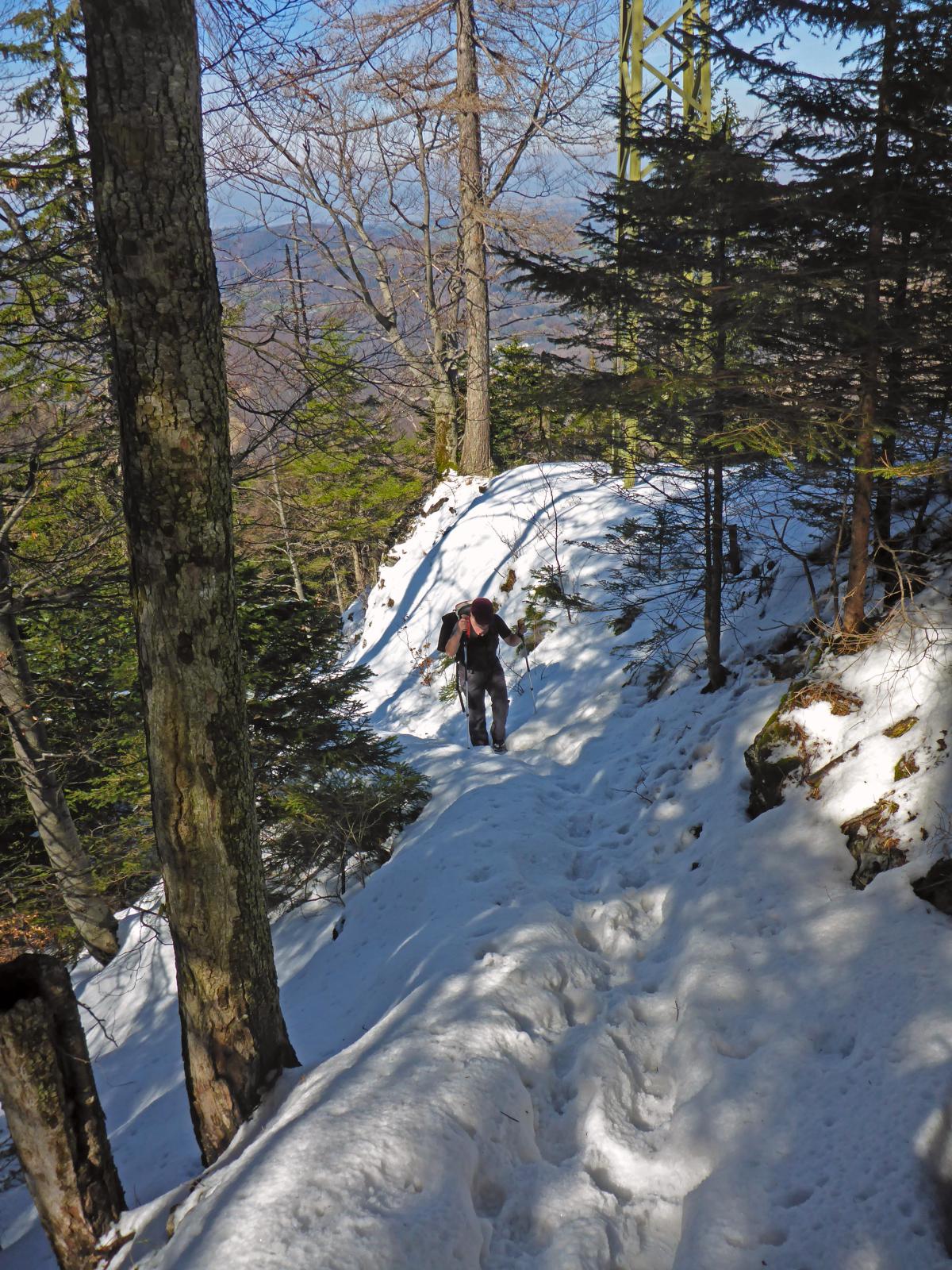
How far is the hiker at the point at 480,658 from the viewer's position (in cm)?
891

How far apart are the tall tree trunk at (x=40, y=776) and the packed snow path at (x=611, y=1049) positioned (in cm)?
127

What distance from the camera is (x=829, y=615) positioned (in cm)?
630

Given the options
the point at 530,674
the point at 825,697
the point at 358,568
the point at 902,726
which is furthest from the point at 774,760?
the point at 358,568

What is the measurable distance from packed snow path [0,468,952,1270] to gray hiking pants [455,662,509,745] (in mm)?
2347

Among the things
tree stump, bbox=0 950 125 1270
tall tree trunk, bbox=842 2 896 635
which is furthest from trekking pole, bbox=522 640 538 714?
tree stump, bbox=0 950 125 1270

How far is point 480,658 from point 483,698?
614 millimetres

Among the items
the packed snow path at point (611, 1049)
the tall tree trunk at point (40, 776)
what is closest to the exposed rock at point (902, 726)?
the packed snow path at point (611, 1049)

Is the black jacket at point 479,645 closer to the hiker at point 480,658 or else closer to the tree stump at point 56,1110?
the hiker at point 480,658

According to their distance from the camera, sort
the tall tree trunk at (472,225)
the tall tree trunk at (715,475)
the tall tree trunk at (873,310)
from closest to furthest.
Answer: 1. the tall tree trunk at (873,310)
2. the tall tree trunk at (715,475)
3. the tall tree trunk at (472,225)

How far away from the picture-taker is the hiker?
29.2 feet

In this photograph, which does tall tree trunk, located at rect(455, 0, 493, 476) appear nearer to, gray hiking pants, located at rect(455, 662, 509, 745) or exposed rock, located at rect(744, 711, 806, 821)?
gray hiking pants, located at rect(455, 662, 509, 745)

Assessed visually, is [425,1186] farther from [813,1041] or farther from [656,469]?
[656,469]

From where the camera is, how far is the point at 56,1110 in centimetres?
295

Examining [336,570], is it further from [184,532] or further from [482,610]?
[184,532]
